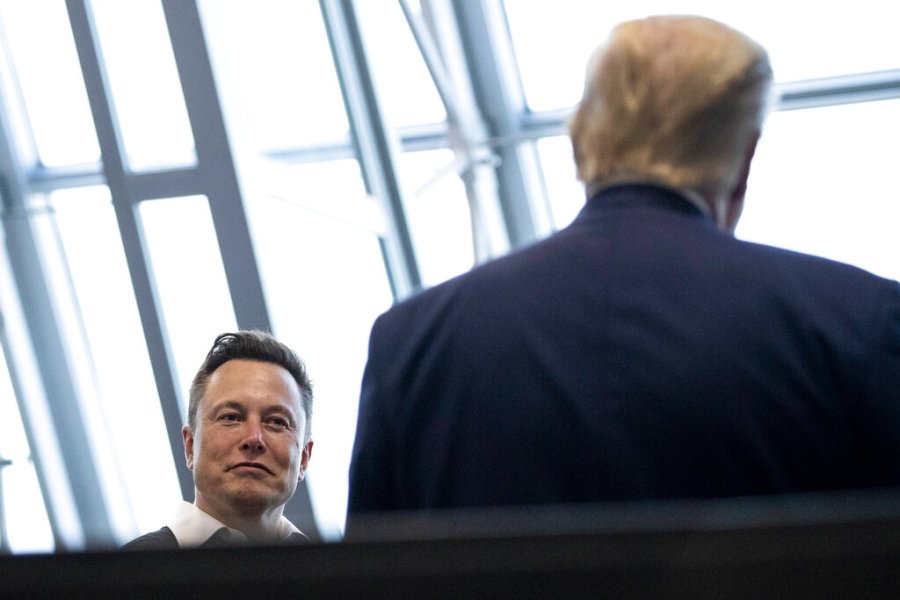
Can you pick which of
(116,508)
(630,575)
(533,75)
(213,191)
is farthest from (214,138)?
(630,575)

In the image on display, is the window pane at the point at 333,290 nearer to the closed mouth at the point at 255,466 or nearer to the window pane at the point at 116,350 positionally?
the window pane at the point at 116,350

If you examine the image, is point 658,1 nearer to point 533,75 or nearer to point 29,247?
point 533,75

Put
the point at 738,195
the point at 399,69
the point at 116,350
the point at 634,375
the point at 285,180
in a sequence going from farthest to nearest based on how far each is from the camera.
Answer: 1. the point at 116,350
2. the point at 399,69
3. the point at 285,180
4. the point at 738,195
5. the point at 634,375

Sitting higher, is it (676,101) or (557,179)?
(676,101)

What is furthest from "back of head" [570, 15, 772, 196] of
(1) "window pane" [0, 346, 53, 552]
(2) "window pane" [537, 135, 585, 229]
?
(1) "window pane" [0, 346, 53, 552]

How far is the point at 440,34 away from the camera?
7.05 m

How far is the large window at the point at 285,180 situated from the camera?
6.65 m

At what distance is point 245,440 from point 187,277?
168 inches

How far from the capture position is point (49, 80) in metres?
7.71

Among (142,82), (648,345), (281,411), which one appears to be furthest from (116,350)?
(648,345)

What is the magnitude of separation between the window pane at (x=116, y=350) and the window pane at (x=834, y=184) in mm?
3151

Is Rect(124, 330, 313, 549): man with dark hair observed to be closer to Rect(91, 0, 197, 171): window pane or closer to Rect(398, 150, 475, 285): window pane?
Rect(91, 0, 197, 171): window pane

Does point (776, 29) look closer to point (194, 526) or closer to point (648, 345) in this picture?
point (194, 526)

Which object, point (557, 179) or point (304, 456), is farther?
point (557, 179)
